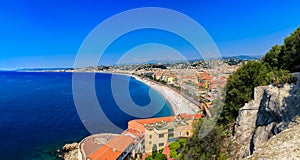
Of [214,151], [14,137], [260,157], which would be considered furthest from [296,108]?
[14,137]

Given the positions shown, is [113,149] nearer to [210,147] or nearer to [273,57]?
[210,147]

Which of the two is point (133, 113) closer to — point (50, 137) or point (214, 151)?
point (50, 137)

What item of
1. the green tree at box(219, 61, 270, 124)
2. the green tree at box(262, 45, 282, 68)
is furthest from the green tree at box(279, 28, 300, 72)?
the green tree at box(262, 45, 282, 68)

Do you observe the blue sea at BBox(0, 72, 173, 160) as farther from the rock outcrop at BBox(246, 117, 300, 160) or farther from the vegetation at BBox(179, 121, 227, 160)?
the rock outcrop at BBox(246, 117, 300, 160)

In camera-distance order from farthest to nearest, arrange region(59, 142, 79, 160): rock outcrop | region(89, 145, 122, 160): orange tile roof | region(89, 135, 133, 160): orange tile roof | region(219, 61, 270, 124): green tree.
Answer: region(59, 142, 79, 160): rock outcrop
region(89, 135, 133, 160): orange tile roof
region(89, 145, 122, 160): orange tile roof
region(219, 61, 270, 124): green tree

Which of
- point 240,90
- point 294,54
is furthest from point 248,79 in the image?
point 294,54

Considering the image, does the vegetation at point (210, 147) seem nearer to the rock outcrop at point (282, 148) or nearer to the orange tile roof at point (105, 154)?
the rock outcrop at point (282, 148)
